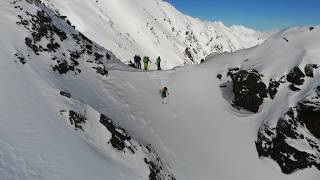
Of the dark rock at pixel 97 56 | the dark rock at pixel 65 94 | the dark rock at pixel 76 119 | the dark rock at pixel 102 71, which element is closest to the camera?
the dark rock at pixel 76 119

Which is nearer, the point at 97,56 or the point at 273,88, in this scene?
the point at 273,88

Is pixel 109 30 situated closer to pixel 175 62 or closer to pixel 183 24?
pixel 175 62

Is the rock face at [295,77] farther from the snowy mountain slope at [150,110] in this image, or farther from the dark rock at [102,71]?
the dark rock at [102,71]

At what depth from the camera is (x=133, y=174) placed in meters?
17.8

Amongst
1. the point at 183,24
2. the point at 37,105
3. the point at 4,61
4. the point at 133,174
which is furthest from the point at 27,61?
the point at 183,24

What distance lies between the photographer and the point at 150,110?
84.6 ft

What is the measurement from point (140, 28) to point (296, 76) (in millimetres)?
69225

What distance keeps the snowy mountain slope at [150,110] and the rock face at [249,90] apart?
0.07 meters

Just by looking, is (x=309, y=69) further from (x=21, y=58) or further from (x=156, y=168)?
(x=21, y=58)

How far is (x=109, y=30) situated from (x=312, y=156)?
54894mm

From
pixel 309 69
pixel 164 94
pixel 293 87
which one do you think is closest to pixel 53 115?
pixel 164 94

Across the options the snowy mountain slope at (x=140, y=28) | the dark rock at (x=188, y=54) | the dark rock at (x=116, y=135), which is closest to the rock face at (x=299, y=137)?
the dark rock at (x=116, y=135)

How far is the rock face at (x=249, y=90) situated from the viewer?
26781 millimetres

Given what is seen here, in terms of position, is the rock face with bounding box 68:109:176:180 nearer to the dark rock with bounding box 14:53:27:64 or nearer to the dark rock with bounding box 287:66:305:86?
the dark rock with bounding box 14:53:27:64
